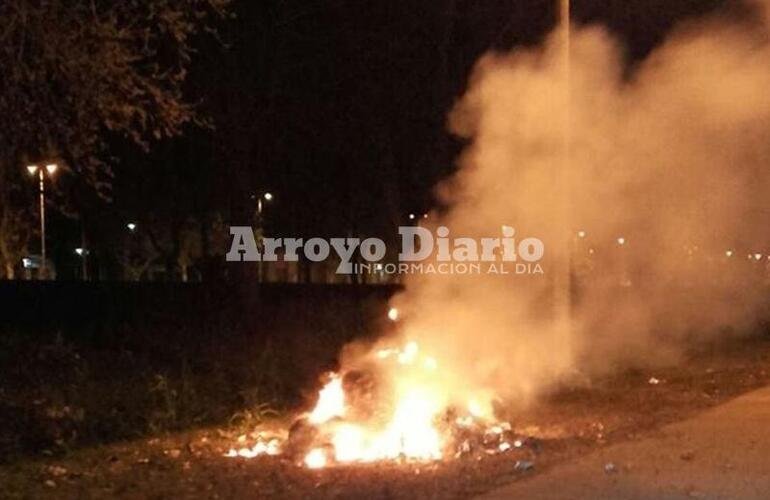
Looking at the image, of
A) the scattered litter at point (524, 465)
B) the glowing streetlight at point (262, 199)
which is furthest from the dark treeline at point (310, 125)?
the scattered litter at point (524, 465)

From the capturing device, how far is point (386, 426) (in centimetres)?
1113

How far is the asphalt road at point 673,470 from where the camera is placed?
9.05 m

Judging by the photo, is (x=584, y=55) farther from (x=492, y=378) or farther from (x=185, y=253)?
(x=185, y=253)

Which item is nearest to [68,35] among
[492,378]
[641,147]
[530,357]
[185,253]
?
[492,378]

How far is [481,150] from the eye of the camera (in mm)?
16922

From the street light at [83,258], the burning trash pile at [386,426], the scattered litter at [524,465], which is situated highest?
the street light at [83,258]

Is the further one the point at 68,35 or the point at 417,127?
the point at 417,127

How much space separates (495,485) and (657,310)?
16202mm

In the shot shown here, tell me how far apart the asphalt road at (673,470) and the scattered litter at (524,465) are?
0.21 metres

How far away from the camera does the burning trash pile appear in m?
10.7

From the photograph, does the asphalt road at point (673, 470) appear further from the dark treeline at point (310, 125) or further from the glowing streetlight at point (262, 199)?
the glowing streetlight at point (262, 199)

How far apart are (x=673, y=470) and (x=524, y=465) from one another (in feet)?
3.82

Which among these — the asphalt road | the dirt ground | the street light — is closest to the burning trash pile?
the dirt ground

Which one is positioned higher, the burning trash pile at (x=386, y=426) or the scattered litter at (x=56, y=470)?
the burning trash pile at (x=386, y=426)
